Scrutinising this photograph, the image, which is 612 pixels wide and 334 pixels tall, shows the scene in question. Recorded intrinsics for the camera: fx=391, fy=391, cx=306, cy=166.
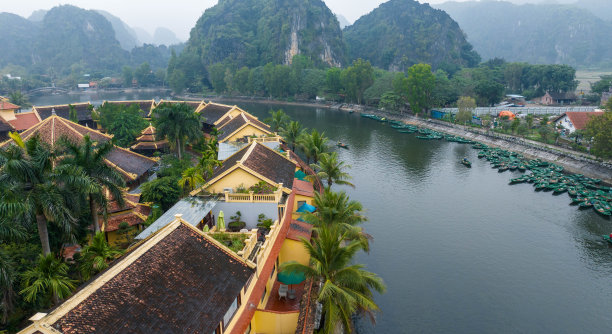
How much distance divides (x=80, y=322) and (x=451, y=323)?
88.8 feet

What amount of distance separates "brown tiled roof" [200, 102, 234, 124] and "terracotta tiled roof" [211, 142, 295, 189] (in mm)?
34189

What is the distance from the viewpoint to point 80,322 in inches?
539

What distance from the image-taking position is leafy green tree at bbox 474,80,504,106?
128000mm

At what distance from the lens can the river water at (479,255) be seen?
105 feet

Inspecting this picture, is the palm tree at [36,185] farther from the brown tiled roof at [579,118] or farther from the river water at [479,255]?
the brown tiled roof at [579,118]

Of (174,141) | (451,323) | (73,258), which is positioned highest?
(174,141)

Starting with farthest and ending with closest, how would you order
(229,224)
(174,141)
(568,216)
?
(174,141)
(568,216)
(229,224)

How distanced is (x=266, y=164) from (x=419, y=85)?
84.3 m

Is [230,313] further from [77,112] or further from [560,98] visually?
[560,98]

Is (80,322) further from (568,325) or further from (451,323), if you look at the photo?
(568,325)

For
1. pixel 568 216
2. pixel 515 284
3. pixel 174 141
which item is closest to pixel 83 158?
pixel 174 141

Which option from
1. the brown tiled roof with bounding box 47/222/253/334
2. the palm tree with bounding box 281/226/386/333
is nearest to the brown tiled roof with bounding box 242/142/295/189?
the palm tree with bounding box 281/226/386/333

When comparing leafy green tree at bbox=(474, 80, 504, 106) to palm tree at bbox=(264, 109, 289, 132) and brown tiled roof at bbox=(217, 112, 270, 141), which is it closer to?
palm tree at bbox=(264, 109, 289, 132)

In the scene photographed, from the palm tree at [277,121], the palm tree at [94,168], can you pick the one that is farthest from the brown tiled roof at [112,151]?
the palm tree at [277,121]
